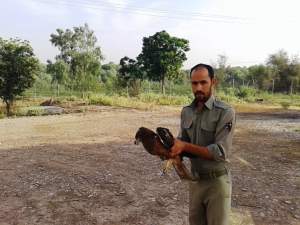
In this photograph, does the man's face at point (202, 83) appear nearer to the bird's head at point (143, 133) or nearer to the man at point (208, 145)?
the man at point (208, 145)

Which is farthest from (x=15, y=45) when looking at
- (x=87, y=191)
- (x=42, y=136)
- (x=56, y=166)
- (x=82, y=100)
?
(x=87, y=191)

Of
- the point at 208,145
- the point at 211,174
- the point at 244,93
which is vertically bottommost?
the point at 244,93

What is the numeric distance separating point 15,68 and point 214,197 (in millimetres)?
15013

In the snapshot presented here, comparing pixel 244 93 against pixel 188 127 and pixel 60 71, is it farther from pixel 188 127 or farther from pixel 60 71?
pixel 188 127

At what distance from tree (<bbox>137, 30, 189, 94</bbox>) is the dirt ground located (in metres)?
15.7

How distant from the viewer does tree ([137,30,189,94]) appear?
24312 millimetres

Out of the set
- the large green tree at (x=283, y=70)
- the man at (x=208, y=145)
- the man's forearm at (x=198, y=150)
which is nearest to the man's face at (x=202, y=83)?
the man at (x=208, y=145)

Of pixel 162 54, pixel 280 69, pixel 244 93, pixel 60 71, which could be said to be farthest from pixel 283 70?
pixel 60 71

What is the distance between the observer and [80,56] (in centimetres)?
2556

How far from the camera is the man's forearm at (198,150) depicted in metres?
1.84

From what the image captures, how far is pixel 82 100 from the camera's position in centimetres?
1978

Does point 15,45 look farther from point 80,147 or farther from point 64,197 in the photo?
point 64,197

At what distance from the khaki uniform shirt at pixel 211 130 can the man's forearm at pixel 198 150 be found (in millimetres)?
23

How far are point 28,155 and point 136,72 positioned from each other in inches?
716
